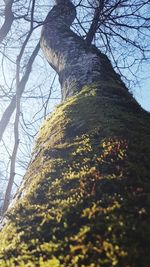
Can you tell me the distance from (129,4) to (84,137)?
173 inches

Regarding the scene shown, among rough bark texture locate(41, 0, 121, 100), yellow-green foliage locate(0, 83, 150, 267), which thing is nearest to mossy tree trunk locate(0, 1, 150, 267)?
yellow-green foliage locate(0, 83, 150, 267)

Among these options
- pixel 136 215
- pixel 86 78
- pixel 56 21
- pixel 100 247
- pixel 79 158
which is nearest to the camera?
pixel 100 247

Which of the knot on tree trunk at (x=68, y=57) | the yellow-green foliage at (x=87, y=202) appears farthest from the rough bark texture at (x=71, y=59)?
the yellow-green foliage at (x=87, y=202)

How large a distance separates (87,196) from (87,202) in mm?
34

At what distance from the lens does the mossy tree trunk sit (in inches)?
36.3

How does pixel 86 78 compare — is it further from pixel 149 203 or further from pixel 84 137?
pixel 149 203

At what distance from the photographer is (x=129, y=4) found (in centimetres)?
550

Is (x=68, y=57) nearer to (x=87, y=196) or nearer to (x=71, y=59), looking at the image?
(x=71, y=59)

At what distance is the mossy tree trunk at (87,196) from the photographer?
923mm

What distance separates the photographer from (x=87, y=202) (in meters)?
1.15

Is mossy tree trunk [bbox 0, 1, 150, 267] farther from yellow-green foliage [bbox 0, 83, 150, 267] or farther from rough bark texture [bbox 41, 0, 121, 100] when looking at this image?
rough bark texture [bbox 41, 0, 121, 100]

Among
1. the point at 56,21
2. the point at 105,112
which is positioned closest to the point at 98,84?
the point at 105,112

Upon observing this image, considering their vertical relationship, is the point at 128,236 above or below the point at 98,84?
below

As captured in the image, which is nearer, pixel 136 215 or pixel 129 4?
pixel 136 215
